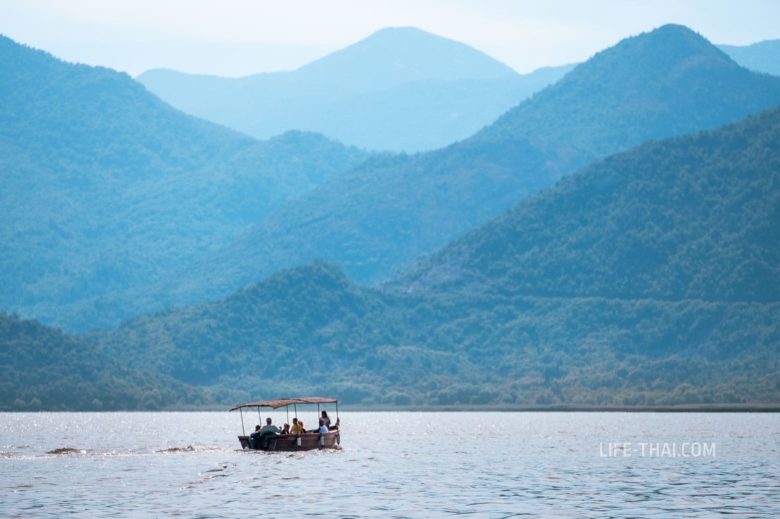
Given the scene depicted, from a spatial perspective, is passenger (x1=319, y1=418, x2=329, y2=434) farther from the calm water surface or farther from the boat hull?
the calm water surface

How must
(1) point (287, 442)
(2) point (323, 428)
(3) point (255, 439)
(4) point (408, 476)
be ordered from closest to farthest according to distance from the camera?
1. (4) point (408, 476)
2. (3) point (255, 439)
3. (1) point (287, 442)
4. (2) point (323, 428)

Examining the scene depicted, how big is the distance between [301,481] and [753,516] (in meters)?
30.6

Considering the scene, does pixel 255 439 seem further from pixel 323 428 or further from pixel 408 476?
pixel 408 476

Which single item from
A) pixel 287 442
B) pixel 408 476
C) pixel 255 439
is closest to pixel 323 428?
pixel 287 442

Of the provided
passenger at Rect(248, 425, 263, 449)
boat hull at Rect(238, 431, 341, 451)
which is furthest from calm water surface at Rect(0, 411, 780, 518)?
passenger at Rect(248, 425, 263, 449)

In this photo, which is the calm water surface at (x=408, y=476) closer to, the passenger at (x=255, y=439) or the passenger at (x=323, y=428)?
the passenger at (x=255, y=439)

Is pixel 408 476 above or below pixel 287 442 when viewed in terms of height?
below

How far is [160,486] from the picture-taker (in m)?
82.5

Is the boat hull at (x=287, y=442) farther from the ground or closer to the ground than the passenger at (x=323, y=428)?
closer to the ground

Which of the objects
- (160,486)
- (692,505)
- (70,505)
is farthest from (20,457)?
(692,505)

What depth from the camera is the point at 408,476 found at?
9000cm

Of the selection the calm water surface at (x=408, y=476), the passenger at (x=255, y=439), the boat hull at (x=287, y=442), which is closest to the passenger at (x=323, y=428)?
the boat hull at (x=287, y=442)

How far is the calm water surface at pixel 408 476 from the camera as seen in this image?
2763 inches

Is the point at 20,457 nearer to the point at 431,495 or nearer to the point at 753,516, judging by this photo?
the point at 431,495
